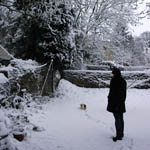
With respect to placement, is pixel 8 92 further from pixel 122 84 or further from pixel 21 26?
pixel 21 26

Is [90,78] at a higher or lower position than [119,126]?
higher

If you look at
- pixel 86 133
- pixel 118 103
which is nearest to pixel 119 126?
pixel 118 103

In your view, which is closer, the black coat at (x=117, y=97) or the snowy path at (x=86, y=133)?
the snowy path at (x=86, y=133)

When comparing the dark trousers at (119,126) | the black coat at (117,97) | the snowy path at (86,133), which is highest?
the black coat at (117,97)

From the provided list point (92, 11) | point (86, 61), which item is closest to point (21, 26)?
point (92, 11)

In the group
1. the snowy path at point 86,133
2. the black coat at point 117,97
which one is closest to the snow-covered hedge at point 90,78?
the snowy path at point 86,133

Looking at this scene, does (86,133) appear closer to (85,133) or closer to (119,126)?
(85,133)

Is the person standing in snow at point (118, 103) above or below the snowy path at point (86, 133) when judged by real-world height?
above

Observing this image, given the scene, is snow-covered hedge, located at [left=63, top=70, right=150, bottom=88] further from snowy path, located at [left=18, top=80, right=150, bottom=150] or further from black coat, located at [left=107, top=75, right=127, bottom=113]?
black coat, located at [left=107, top=75, right=127, bottom=113]

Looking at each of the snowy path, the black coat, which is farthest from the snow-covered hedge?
the black coat

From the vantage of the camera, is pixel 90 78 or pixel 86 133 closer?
pixel 86 133

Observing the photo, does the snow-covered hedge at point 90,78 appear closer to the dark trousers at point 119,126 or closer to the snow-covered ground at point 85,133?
the snow-covered ground at point 85,133

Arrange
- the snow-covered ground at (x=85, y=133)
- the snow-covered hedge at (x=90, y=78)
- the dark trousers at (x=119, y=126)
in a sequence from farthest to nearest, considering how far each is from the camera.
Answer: the snow-covered hedge at (x=90, y=78) → the dark trousers at (x=119, y=126) → the snow-covered ground at (x=85, y=133)

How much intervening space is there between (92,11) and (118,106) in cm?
912
